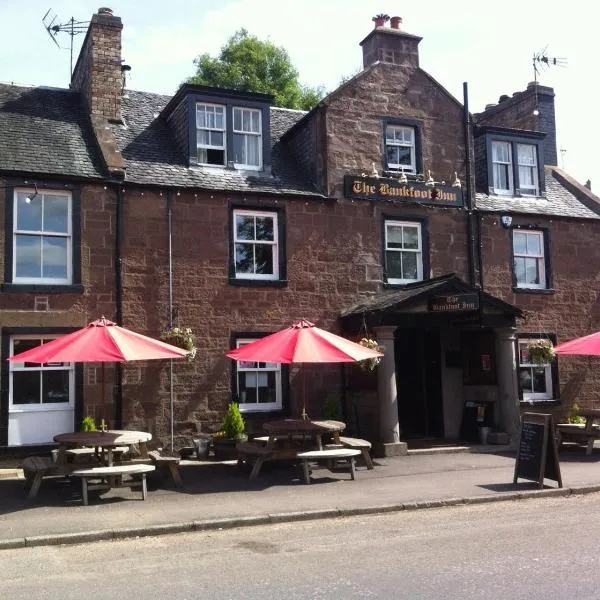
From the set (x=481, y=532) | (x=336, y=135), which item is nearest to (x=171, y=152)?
(x=336, y=135)

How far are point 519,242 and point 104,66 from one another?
11.1m

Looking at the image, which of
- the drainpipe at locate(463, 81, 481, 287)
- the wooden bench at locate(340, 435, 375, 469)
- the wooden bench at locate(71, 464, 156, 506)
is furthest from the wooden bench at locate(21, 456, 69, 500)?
the drainpipe at locate(463, 81, 481, 287)

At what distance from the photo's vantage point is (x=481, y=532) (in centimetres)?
827

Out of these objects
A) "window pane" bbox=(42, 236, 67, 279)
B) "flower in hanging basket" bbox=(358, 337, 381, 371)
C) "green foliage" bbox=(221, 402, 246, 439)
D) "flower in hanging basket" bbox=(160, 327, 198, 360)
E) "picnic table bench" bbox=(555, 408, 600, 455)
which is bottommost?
"picnic table bench" bbox=(555, 408, 600, 455)

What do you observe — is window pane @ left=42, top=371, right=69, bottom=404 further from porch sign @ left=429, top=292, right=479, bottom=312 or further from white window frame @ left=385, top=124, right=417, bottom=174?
white window frame @ left=385, top=124, right=417, bottom=174

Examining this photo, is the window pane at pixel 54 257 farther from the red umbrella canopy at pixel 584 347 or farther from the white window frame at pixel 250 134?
the red umbrella canopy at pixel 584 347

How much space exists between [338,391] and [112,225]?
6084 millimetres

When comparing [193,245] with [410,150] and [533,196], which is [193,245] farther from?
[533,196]

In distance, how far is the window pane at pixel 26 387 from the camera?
1383 cm

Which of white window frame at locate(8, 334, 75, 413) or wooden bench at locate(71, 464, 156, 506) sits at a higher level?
white window frame at locate(8, 334, 75, 413)

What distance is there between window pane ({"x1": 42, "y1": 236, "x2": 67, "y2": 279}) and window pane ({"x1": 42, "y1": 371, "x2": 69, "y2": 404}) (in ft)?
6.35

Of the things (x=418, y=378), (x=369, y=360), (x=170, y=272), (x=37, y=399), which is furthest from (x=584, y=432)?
(x=37, y=399)

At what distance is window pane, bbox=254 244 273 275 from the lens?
16047 millimetres

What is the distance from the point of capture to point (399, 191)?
1722cm
